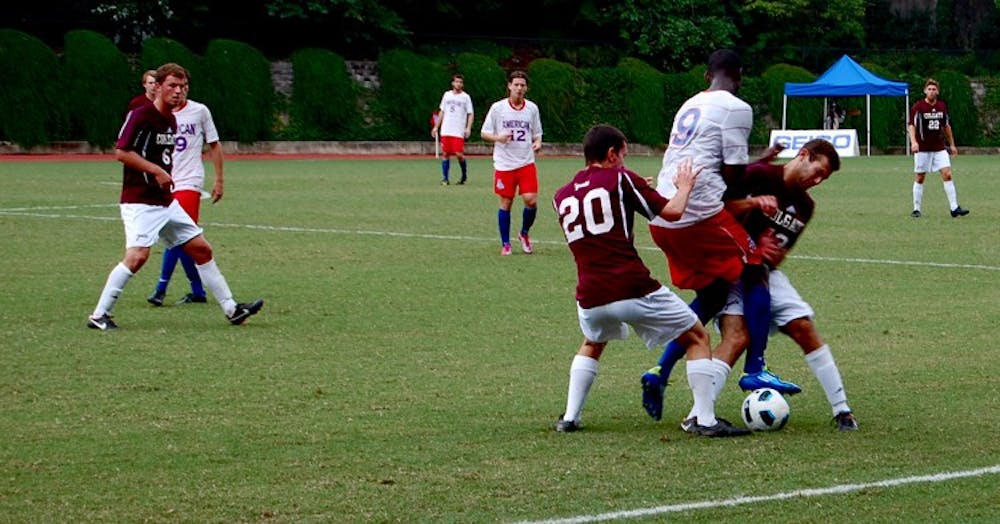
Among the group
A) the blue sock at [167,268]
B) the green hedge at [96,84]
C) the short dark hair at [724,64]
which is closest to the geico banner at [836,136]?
the green hedge at [96,84]

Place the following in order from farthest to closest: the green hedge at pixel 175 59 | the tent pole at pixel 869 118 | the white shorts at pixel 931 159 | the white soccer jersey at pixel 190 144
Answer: the tent pole at pixel 869 118, the green hedge at pixel 175 59, the white shorts at pixel 931 159, the white soccer jersey at pixel 190 144

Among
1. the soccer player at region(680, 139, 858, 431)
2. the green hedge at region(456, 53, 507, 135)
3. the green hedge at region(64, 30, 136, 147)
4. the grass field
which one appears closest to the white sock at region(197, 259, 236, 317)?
the grass field

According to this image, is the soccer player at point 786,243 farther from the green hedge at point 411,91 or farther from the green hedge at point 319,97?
the green hedge at point 411,91

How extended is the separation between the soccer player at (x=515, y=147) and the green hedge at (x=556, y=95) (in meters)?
34.1

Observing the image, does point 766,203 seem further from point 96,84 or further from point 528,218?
point 96,84

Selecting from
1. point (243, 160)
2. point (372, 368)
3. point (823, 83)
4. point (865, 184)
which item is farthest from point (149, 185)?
point (823, 83)

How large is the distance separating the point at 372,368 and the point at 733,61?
3.26 metres

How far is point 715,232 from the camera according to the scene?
838 cm

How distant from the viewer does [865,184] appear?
111 feet

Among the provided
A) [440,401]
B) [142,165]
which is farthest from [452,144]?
[440,401]

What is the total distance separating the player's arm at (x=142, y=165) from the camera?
12039 millimetres

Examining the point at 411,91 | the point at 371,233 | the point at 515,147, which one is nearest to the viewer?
the point at 515,147

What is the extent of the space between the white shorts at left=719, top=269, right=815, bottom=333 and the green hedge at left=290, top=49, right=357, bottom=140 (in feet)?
140

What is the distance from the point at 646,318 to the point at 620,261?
1.06 feet
